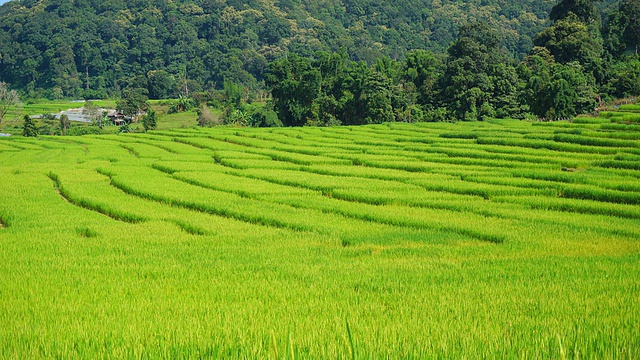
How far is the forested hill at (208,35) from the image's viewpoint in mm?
117312

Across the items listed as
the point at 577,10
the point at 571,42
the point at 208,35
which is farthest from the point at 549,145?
the point at 208,35

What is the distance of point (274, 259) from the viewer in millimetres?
11344

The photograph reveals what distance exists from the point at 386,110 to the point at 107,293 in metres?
52.5

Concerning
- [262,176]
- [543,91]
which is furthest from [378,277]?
[543,91]

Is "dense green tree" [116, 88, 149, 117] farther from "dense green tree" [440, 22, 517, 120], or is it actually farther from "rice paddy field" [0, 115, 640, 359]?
"rice paddy field" [0, 115, 640, 359]

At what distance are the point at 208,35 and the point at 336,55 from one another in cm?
7426

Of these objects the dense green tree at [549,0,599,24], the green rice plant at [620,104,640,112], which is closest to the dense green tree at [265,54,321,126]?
the green rice plant at [620,104,640,112]

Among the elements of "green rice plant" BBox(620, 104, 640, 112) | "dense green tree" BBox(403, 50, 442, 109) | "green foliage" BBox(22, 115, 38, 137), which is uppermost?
"dense green tree" BBox(403, 50, 442, 109)

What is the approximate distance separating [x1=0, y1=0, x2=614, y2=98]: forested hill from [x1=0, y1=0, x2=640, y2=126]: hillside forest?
13.5 inches

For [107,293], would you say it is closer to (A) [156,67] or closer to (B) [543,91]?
(B) [543,91]

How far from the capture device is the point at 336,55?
68.1 meters

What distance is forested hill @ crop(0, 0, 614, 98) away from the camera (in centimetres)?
11731

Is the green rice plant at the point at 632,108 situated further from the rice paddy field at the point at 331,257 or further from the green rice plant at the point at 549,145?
the green rice plant at the point at 549,145

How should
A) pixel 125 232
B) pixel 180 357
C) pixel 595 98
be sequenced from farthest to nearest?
pixel 595 98 → pixel 125 232 → pixel 180 357
